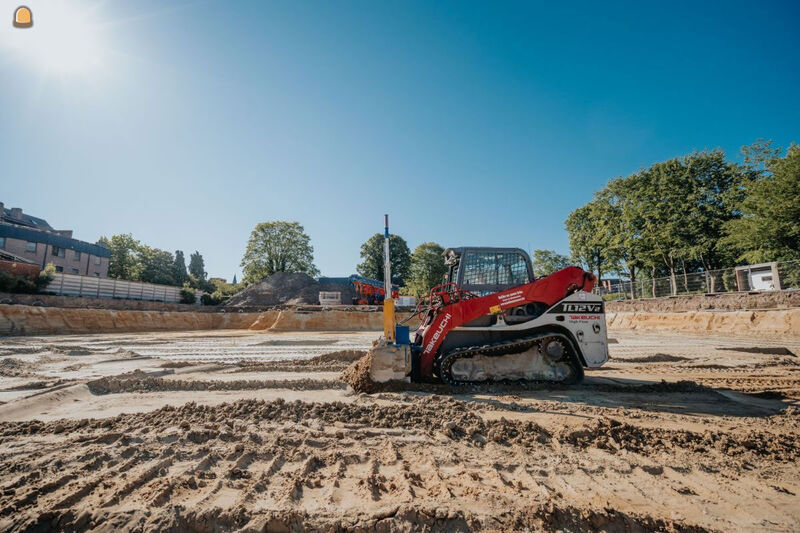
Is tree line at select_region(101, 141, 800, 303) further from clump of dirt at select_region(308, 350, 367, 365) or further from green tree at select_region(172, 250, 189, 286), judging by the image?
clump of dirt at select_region(308, 350, 367, 365)

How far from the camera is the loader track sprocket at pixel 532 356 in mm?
5613

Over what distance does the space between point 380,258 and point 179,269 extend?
99.9 feet

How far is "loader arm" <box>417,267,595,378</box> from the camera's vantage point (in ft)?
18.5

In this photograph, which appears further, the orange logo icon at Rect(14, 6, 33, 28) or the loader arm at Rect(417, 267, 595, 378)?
the loader arm at Rect(417, 267, 595, 378)

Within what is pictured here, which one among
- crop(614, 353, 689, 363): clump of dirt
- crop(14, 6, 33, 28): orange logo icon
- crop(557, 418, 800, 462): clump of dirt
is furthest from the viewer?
crop(614, 353, 689, 363): clump of dirt

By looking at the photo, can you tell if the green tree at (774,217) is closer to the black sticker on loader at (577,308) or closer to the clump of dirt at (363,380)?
the black sticker on loader at (577,308)

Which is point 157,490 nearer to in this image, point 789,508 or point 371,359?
point 371,359

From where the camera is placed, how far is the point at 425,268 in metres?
54.7

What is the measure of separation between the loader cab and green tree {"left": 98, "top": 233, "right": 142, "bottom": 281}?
52849 millimetres

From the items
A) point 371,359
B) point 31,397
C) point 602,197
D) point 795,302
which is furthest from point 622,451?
point 602,197

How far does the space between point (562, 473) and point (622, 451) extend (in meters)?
0.79

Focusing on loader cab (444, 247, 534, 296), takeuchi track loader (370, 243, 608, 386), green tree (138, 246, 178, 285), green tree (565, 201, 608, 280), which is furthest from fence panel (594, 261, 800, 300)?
green tree (138, 246, 178, 285)

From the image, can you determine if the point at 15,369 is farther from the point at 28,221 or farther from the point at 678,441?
the point at 28,221

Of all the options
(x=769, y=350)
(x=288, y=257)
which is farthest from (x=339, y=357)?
(x=288, y=257)
